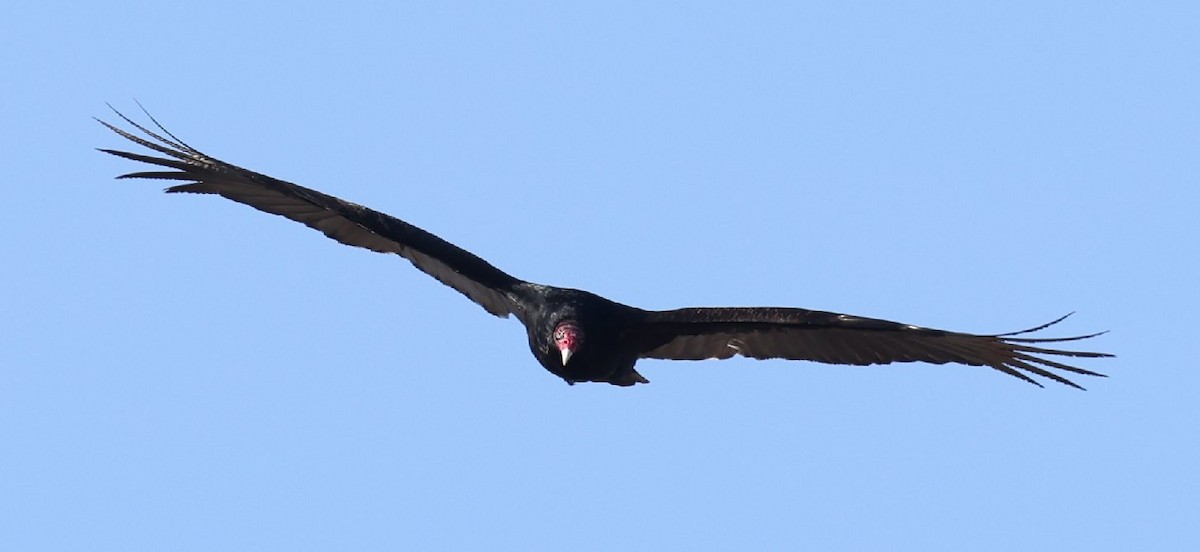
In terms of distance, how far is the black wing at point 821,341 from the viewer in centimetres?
946

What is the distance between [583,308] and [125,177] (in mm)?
3145

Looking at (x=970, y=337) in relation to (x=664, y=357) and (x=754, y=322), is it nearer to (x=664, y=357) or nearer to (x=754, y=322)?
(x=754, y=322)

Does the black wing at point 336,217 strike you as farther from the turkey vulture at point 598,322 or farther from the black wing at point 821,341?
the black wing at point 821,341

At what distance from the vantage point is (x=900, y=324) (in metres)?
9.41

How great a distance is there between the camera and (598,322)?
33.2ft

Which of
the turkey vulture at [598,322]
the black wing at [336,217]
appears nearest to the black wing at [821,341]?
the turkey vulture at [598,322]

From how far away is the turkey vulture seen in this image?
31.6 ft

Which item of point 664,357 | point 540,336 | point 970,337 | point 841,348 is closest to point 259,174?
point 540,336

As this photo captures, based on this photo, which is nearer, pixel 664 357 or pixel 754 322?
pixel 754 322

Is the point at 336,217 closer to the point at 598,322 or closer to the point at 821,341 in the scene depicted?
the point at 598,322

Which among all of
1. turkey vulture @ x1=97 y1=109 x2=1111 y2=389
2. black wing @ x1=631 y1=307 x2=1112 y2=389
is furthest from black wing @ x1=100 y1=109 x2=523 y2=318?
black wing @ x1=631 y1=307 x2=1112 y2=389

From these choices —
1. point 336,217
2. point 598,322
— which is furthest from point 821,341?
point 336,217

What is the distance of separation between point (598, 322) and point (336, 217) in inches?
85.7

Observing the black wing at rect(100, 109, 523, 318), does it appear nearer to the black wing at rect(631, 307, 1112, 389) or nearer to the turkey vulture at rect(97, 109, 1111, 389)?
the turkey vulture at rect(97, 109, 1111, 389)
